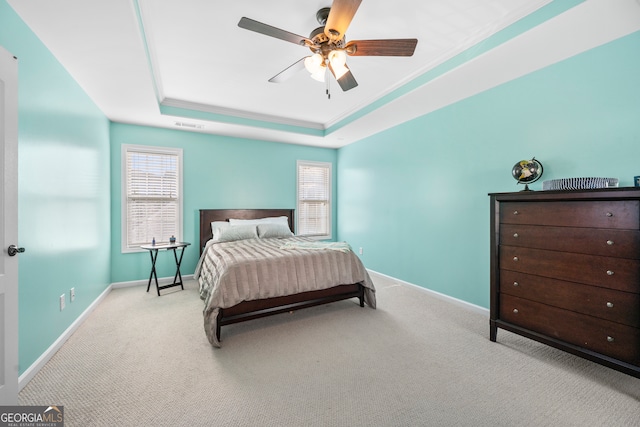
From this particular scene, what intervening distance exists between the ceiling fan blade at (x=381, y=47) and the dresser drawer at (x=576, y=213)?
1.58 metres

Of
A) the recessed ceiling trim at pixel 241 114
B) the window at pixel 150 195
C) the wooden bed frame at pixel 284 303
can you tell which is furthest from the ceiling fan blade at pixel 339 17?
the window at pixel 150 195

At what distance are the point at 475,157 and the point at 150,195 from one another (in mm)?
4712

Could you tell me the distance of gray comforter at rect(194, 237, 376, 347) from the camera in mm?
2500

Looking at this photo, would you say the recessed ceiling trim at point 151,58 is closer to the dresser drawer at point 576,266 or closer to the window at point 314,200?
the window at point 314,200

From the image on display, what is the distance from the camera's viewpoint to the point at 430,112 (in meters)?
3.77

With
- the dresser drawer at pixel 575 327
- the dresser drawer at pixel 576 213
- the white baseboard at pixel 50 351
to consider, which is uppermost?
the dresser drawer at pixel 576 213

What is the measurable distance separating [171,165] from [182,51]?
225cm

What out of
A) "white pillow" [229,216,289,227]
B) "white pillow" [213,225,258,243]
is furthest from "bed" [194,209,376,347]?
"white pillow" [229,216,289,227]

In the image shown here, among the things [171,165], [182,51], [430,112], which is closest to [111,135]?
[171,165]

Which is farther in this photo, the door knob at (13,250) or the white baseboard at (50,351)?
the white baseboard at (50,351)

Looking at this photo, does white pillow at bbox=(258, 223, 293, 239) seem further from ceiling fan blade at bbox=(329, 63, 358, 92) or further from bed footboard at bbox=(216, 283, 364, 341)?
ceiling fan blade at bbox=(329, 63, 358, 92)

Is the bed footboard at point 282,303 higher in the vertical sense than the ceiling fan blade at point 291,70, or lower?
lower

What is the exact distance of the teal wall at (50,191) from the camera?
74.0 inches

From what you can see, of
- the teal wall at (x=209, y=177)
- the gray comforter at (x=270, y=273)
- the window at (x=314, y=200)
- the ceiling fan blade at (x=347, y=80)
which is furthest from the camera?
the window at (x=314, y=200)
